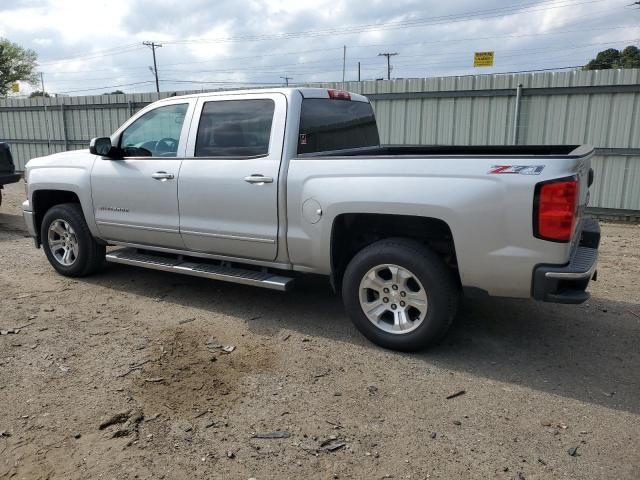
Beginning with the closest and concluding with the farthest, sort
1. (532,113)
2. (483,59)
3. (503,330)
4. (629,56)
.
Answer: (503,330) < (532,113) < (483,59) < (629,56)

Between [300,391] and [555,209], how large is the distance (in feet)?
6.58

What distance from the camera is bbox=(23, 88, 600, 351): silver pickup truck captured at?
142 inches

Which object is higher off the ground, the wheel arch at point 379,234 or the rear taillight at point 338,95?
the rear taillight at point 338,95

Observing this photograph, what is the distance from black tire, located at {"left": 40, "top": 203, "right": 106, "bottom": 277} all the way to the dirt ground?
1.59ft

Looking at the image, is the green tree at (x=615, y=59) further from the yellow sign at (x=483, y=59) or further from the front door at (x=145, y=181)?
the front door at (x=145, y=181)

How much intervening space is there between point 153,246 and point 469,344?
3.15 metres

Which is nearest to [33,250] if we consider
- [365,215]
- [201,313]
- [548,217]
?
[201,313]

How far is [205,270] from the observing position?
5.04m

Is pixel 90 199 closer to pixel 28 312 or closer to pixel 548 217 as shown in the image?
pixel 28 312

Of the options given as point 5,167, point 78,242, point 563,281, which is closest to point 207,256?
point 78,242

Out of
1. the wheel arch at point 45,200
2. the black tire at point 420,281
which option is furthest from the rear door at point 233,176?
the wheel arch at point 45,200

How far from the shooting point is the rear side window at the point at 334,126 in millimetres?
4672

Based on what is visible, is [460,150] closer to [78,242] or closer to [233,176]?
[233,176]

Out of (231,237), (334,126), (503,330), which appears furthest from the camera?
(334,126)
